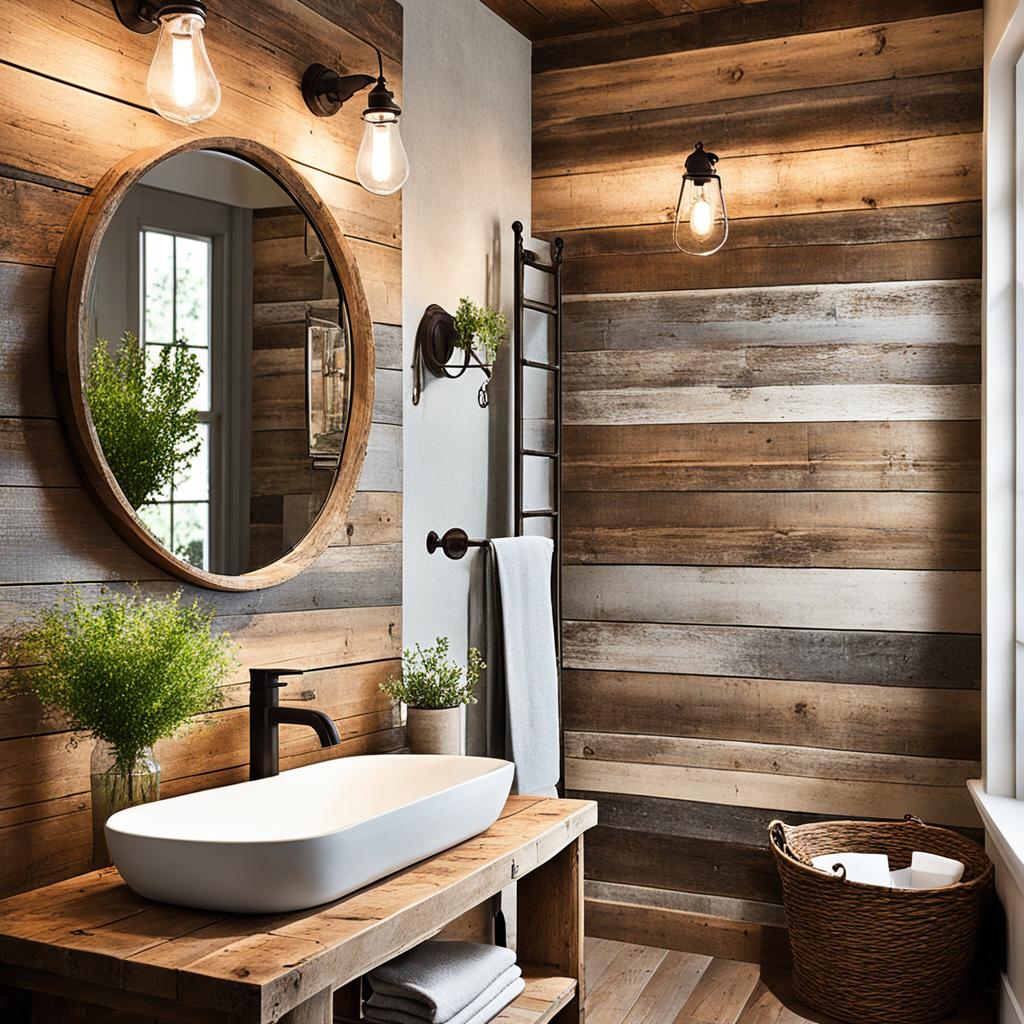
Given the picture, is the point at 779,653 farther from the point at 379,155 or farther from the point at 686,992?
the point at 379,155

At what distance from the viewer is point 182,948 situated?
140 centimetres

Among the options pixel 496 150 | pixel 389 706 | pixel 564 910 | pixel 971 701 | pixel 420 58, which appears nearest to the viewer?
pixel 564 910

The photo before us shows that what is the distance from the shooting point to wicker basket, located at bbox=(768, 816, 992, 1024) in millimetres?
2570

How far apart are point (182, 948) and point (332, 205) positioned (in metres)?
1.46

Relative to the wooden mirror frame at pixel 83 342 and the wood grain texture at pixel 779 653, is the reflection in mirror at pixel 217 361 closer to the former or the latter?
the wooden mirror frame at pixel 83 342

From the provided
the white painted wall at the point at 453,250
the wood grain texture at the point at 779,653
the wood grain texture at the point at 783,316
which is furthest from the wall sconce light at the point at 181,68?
the wood grain texture at the point at 779,653

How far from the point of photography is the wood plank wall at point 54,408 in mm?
1627

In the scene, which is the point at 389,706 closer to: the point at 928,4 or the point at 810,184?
the point at 810,184

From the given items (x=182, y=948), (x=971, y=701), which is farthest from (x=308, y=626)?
(x=971, y=701)

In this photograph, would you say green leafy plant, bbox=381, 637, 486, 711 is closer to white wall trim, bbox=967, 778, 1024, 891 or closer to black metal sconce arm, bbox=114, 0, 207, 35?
white wall trim, bbox=967, 778, 1024, 891

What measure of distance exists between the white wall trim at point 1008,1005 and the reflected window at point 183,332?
75.1 inches

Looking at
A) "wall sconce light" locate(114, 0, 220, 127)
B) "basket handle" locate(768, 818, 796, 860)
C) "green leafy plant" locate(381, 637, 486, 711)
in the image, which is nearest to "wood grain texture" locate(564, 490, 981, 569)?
"basket handle" locate(768, 818, 796, 860)

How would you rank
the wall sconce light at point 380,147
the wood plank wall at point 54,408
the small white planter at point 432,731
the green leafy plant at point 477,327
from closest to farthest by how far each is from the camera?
the wood plank wall at point 54,408, the wall sconce light at point 380,147, the small white planter at point 432,731, the green leafy plant at point 477,327

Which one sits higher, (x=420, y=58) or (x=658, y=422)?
(x=420, y=58)
